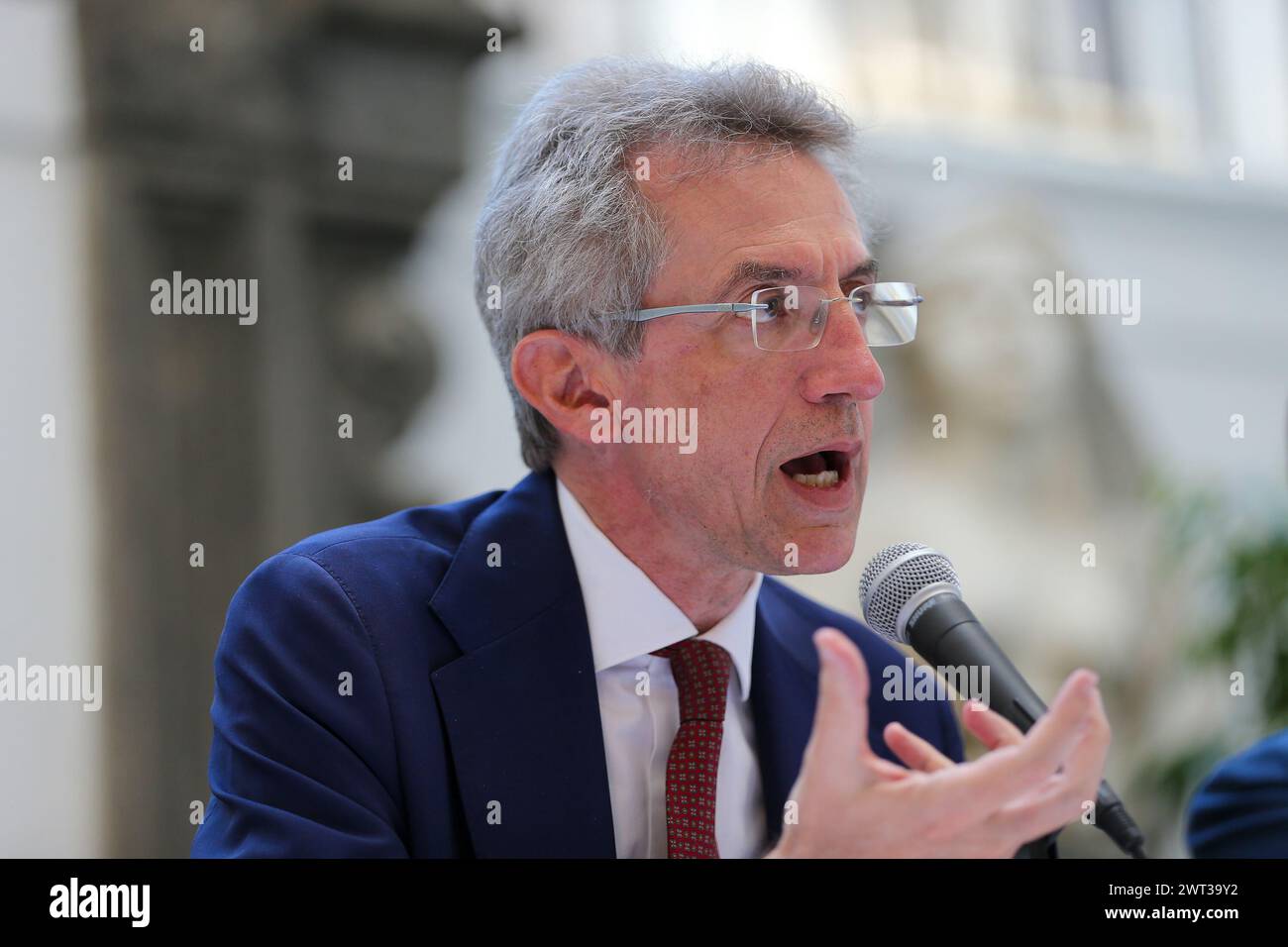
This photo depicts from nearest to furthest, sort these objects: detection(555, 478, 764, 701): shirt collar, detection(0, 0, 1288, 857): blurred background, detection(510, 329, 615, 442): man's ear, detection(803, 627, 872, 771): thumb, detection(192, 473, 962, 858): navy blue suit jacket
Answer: detection(803, 627, 872, 771): thumb, detection(192, 473, 962, 858): navy blue suit jacket, detection(555, 478, 764, 701): shirt collar, detection(510, 329, 615, 442): man's ear, detection(0, 0, 1288, 857): blurred background

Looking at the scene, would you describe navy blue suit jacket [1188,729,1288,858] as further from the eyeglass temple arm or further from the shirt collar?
the eyeglass temple arm

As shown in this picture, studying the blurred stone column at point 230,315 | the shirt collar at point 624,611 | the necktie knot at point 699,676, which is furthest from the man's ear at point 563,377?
the blurred stone column at point 230,315

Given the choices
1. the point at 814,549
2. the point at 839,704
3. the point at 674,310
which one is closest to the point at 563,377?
the point at 674,310

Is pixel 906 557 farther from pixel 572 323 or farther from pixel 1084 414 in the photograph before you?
pixel 1084 414

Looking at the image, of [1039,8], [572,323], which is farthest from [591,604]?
[1039,8]

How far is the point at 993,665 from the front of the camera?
4.01ft

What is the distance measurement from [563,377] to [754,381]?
0.95ft

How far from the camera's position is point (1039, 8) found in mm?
5340

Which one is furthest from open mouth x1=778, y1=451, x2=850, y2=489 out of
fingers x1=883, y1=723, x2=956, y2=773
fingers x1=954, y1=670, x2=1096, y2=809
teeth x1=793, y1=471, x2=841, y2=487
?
fingers x1=954, y1=670, x2=1096, y2=809

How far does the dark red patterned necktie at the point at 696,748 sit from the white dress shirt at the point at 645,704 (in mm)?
26

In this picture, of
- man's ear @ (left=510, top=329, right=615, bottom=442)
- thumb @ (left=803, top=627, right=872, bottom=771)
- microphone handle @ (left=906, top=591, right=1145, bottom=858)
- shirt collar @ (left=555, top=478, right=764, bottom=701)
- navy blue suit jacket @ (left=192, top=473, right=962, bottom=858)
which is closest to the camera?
thumb @ (left=803, top=627, right=872, bottom=771)

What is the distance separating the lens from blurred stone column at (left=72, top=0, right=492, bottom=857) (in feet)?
10.3

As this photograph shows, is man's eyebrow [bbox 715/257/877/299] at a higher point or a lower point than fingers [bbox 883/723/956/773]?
higher

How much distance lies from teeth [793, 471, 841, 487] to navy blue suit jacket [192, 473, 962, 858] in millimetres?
309
